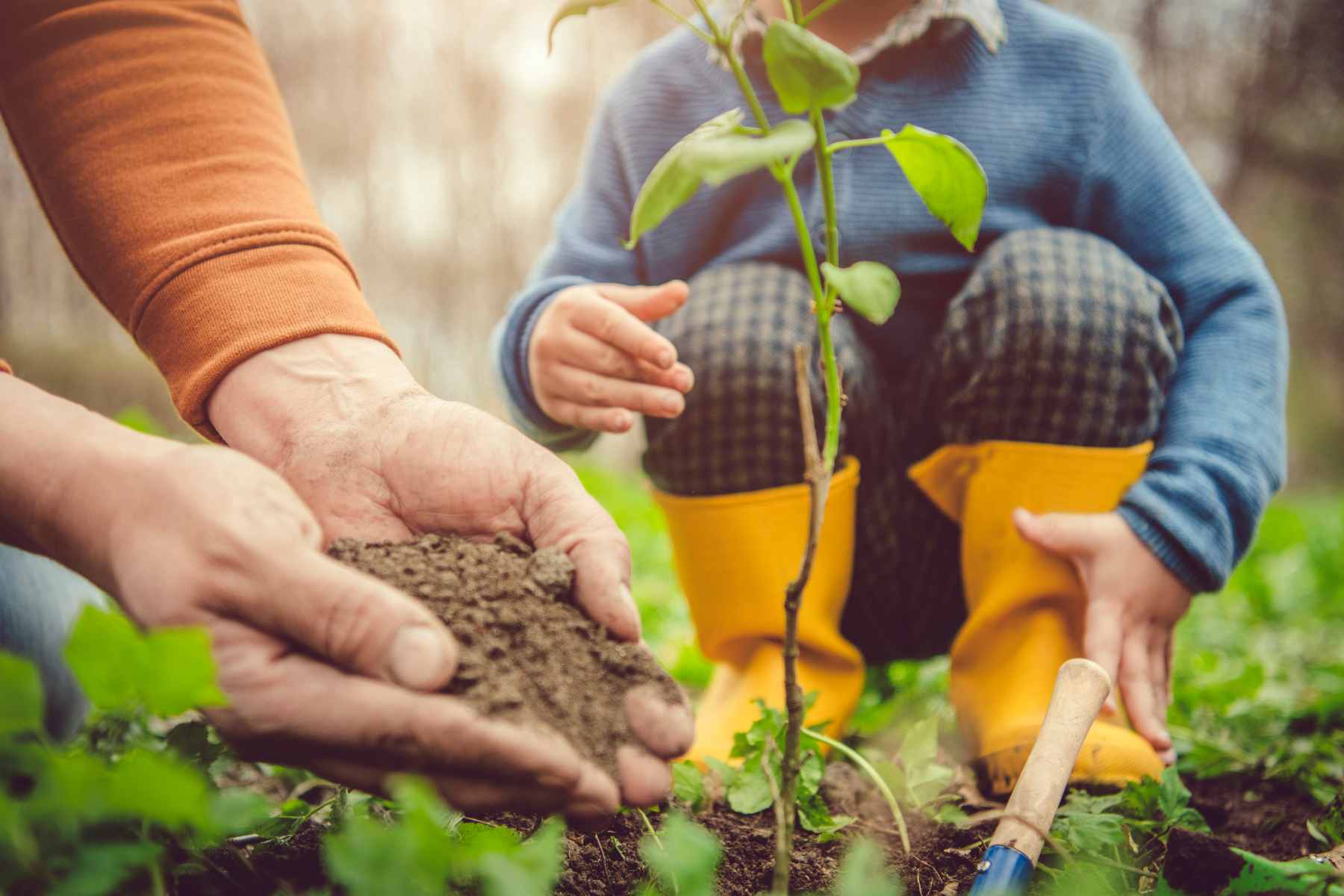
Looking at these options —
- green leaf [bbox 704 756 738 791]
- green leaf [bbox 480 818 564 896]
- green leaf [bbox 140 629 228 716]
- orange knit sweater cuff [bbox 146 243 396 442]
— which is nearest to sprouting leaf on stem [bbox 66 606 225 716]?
green leaf [bbox 140 629 228 716]

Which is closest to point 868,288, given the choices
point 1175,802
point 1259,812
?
point 1175,802

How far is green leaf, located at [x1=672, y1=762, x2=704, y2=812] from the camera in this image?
1.04 m

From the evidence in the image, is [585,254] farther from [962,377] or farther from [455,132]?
[455,132]

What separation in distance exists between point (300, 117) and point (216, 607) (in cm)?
566

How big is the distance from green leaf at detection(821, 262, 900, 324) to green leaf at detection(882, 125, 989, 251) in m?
0.09

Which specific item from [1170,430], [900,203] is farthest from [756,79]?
[1170,430]

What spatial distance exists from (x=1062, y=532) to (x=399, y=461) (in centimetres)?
98

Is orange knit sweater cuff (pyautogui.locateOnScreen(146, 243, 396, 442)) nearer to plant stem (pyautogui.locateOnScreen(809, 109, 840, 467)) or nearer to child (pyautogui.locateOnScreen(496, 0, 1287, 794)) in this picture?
child (pyautogui.locateOnScreen(496, 0, 1287, 794))

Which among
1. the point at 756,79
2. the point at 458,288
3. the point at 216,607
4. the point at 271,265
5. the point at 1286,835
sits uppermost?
the point at 756,79

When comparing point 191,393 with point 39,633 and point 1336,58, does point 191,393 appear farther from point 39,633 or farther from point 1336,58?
point 1336,58

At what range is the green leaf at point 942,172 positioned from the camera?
2.35 ft

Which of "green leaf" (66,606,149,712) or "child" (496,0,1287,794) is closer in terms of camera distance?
"green leaf" (66,606,149,712)

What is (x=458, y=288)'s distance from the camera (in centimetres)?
591

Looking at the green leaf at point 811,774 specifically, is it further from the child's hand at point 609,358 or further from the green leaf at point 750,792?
the child's hand at point 609,358
